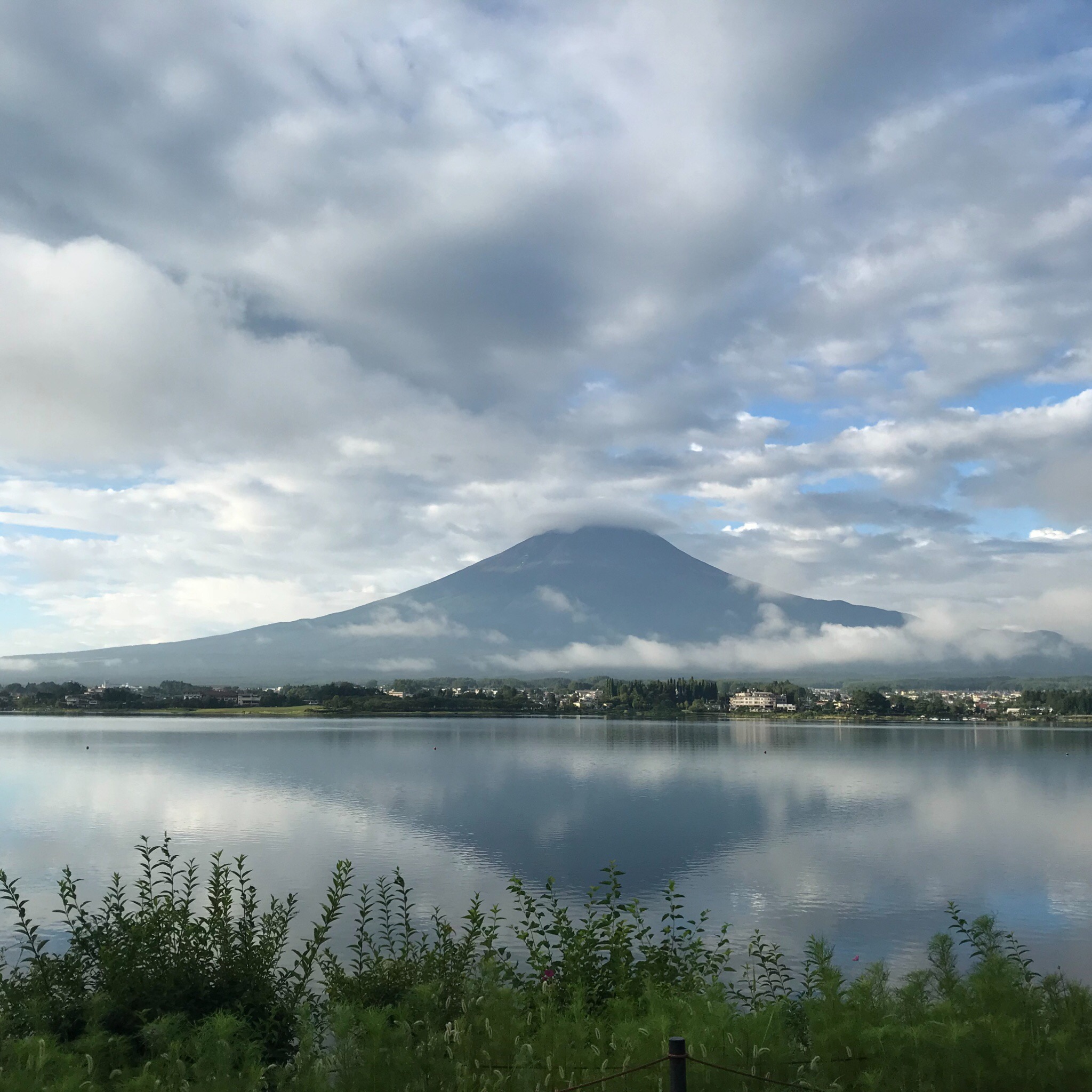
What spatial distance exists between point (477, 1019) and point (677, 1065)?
2223mm

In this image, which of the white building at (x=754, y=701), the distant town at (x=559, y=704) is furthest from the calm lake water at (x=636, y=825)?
the white building at (x=754, y=701)

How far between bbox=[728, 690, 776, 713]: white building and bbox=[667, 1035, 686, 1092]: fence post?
454 feet

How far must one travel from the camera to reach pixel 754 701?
149 meters

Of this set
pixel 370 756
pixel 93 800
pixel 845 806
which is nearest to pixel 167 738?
pixel 370 756

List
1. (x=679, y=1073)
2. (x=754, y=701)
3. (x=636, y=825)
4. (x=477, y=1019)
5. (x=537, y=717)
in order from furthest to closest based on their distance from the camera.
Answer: (x=754, y=701) → (x=537, y=717) → (x=636, y=825) → (x=477, y=1019) → (x=679, y=1073)

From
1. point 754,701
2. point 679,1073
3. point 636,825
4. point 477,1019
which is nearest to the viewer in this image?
point 679,1073

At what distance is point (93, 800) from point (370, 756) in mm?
23686

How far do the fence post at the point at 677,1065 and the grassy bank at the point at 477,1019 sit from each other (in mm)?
947

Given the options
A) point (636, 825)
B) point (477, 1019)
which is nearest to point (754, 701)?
point (636, 825)

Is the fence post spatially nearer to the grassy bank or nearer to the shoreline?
the grassy bank

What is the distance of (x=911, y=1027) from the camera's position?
5.03m

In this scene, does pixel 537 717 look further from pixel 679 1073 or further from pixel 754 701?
pixel 679 1073

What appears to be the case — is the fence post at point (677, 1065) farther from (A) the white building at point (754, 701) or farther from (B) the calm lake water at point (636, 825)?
(A) the white building at point (754, 701)

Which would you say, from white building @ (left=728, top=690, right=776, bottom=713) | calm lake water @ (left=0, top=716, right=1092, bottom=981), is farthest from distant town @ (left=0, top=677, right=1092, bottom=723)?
calm lake water @ (left=0, top=716, right=1092, bottom=981)
